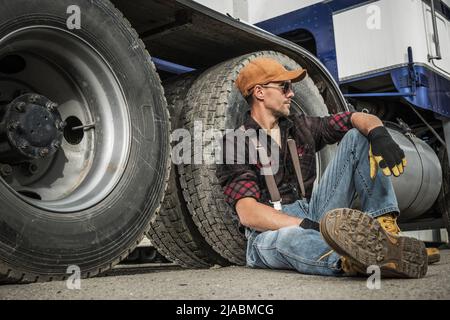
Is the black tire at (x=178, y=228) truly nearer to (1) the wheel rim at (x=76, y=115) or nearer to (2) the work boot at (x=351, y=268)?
(1) the wheel rim at (x=76, y=115)

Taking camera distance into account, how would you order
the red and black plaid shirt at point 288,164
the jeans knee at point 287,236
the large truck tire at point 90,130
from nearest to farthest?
1. the large truck tire at point 90,130
2. the jeans knee at point 287,236
3. the red and black plaid shirt at point 288,164

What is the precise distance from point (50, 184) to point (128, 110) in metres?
0.42

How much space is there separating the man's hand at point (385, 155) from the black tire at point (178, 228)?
0.95 meters

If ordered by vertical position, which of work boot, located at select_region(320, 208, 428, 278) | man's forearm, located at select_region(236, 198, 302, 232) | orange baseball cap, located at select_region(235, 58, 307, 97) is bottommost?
work boot, located at select_region(320, 208, 428, 278)

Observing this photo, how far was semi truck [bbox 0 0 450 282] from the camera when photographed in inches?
69.6

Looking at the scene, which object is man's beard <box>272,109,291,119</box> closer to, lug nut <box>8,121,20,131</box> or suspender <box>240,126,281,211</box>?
suspender <box>240,126,281,211</box>

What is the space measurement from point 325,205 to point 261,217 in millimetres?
359

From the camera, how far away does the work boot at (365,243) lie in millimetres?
1701

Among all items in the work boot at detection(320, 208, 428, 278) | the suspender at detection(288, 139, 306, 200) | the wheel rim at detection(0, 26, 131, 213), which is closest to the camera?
the work boot at detection(320, 208, 428, 278)

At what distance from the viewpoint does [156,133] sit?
2.18m

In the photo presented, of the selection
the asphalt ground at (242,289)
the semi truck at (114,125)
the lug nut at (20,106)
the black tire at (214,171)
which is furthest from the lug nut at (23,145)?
the black tire at (214,171)

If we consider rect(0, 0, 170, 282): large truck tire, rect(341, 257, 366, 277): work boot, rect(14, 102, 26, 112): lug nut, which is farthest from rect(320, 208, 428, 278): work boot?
rect(14, 102, 26, 112): lug nut

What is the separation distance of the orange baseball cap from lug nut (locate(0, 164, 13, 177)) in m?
1.23

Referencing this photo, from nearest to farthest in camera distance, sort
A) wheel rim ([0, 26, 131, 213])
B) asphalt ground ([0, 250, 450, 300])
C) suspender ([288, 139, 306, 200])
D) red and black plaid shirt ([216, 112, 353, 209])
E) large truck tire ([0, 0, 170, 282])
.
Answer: asphalt ground ([0, 250, 450, 300])
large truck tire ([0, 0, 170, 282])
wheel rim ([0, 26, 131, 213])
red and black plaid shirt ([216, 112, 353, 209])
suspender ([288, 139, 306, 200])
